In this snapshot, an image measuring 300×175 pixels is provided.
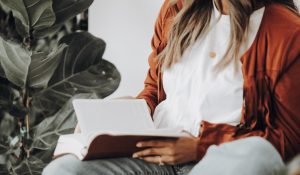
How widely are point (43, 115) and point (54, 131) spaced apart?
0.30 meters

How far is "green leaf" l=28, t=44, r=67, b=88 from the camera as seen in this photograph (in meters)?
1.88

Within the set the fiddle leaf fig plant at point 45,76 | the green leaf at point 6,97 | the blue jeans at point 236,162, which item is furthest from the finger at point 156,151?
the green leaf at point 6,97

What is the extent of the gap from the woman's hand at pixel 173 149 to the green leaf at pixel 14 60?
782 mm

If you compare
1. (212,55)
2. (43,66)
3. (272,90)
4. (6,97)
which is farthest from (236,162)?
(6,97)

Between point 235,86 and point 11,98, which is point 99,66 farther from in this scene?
point 235,86

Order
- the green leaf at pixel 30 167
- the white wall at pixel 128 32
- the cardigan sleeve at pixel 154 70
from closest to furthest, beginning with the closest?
the cardigan sleeve at pixel 154 70 < the green leaf at pixel 30 167 < the white wall at pixel 128 32

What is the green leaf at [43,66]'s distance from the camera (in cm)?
188

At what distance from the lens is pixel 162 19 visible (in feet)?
5.37

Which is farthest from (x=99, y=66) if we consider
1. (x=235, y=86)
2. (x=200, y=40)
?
(x=235, y=86)

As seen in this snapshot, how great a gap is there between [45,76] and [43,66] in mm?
59

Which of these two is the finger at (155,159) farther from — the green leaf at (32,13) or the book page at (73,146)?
the green leaf at (32,13)

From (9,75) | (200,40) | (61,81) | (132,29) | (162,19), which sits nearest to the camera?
(200,40)

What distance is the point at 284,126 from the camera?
4.29ft

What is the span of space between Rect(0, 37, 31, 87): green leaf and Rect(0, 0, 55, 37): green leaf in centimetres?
10
